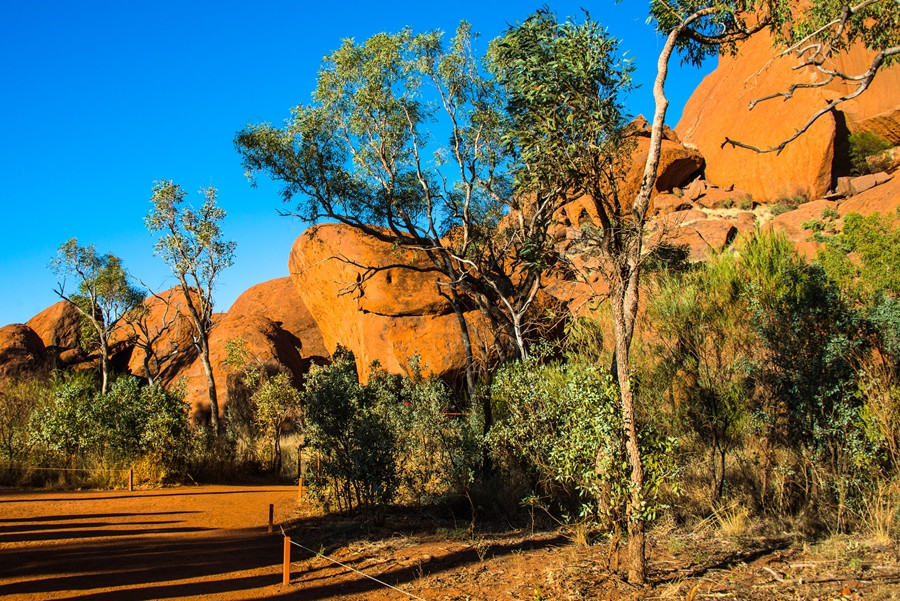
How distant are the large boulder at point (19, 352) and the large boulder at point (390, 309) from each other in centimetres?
1603

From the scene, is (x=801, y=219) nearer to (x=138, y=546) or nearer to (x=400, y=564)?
(x=400, y=564)

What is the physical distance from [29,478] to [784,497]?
50.7 ft

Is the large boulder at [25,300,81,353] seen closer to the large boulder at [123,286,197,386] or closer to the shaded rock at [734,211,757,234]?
the large boulder at [123,286,197,386]

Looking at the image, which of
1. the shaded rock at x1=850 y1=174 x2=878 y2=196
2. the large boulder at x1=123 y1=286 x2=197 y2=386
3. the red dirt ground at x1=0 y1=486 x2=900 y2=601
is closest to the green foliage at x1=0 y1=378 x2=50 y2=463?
the red dirt ground at x1=0 y1=486 x2=900 y2=601

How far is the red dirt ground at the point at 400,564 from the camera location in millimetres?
6098

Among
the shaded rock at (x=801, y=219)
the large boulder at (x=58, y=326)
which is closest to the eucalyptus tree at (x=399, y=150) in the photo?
the shaded rock at (x=801, y=219)

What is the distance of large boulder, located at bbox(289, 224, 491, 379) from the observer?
18.9 m

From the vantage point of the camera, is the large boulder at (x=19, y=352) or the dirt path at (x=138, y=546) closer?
the dirt path at (x=138, y=546)

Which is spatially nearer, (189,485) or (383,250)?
(189,485)

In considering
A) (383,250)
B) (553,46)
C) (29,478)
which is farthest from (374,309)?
(553,46)

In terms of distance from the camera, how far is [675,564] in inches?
267

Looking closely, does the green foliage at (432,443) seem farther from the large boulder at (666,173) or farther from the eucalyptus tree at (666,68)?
the large boulder at (666,173)

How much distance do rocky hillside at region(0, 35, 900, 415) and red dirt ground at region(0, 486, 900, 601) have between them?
28.5ft

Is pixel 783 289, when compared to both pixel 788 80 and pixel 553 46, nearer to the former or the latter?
pixel 553 46
